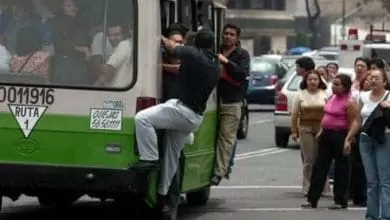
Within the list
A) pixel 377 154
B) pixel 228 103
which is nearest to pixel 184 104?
pixel 377 154

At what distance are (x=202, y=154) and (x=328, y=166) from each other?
182 centimetres

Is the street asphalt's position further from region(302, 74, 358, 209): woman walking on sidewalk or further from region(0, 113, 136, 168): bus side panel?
region(0, 113, 136, 168): bus side panel

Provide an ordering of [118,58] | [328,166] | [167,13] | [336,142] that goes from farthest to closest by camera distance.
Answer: [328,166] < [336,142] < [167,13] < [118,58]

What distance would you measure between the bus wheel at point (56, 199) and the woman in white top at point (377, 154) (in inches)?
113

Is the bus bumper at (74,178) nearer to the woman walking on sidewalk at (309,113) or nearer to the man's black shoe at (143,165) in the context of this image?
the man's black shoe at (143,165)

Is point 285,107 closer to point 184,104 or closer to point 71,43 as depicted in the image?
point 184,104

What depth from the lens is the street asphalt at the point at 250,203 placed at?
1314 centimetres

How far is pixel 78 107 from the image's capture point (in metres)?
10.9

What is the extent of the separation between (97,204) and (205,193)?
4.19ft

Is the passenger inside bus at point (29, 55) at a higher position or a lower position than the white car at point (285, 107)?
higher

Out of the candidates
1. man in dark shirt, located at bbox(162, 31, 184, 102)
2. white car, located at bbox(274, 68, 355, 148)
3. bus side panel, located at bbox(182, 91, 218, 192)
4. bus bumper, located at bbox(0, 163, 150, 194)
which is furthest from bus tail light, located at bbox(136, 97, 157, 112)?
white car, located at bbox(274, 68, 355, 148)

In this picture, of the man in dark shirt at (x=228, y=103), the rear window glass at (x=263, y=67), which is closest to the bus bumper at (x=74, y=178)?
the man in dark shirt at (x=228, y=103)

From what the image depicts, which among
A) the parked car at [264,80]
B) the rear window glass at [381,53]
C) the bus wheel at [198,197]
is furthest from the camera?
the parked car at [264,80]

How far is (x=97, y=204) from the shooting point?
46.9 ft
